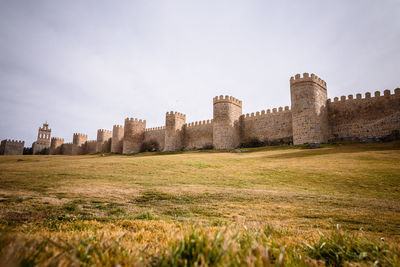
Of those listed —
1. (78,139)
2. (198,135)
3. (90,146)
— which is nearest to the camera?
(198,135)

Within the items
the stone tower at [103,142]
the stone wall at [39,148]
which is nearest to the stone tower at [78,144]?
the stone tower at [103,142]

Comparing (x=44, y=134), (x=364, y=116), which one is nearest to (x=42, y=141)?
(x=44, y=134)

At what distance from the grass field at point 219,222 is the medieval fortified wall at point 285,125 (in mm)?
13686

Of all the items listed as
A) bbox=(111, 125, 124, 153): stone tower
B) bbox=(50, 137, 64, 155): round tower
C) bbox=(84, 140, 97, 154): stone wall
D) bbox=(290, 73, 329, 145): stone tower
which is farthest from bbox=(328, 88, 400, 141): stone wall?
bbox=(50, 137, 64, 155): round tower

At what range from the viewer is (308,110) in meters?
25.4

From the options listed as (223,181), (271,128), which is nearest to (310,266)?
(223,181)

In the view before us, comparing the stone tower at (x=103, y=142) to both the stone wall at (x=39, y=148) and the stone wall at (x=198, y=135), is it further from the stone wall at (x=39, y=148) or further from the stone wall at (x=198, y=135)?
the stone wall at (x=39, y=148)

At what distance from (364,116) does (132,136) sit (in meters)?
37.9

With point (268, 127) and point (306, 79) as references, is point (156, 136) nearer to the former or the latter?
point (268, 127)

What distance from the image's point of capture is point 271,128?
3156cm

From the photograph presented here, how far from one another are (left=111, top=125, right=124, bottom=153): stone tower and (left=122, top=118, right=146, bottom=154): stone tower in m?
3.63

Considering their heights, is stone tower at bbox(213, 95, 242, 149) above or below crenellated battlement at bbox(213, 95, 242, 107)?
below

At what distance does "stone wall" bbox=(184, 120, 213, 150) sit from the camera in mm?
37625

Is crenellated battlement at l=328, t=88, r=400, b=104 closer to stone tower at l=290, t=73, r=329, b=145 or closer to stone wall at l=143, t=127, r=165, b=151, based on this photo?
stone tower at l=290, t=73, r=329, b=145
